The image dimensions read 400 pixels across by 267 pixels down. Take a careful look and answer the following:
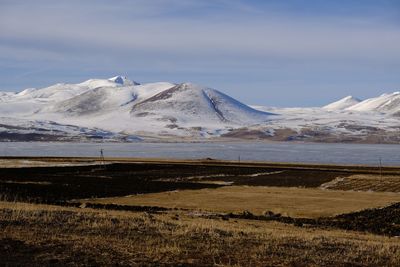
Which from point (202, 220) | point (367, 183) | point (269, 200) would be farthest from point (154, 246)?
Result: point (367, 183)

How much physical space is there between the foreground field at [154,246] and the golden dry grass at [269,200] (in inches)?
680

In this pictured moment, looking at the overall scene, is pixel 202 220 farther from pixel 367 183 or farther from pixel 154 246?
pixel 367 183

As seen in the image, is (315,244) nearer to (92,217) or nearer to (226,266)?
(226,266)

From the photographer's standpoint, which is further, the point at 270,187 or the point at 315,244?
the point at 270,187

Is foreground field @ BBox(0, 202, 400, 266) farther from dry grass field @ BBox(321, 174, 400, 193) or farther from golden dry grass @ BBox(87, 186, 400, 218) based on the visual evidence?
dry grass field @ BBox(321, 174, 400, 193)

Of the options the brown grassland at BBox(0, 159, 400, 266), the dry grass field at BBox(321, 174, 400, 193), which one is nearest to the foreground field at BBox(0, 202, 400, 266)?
the brown grassland at BBox(0, 159, 400, 266)

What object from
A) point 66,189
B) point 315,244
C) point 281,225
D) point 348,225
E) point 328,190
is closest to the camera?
point 315,244

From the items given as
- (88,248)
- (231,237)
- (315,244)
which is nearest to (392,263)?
(315,244)

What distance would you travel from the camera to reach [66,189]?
4947 cm

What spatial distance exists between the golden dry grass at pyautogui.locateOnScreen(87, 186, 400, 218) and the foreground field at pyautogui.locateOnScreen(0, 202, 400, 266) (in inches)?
680

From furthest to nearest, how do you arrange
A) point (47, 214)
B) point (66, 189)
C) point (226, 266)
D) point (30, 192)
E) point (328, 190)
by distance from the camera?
point (328, 190) → point (66, 189) → point (30, 192) → point (47, 214) → point (226, 266)

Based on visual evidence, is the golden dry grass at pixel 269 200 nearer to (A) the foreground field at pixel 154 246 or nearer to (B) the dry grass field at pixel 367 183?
(B) the dry grass field at pixel 367 183

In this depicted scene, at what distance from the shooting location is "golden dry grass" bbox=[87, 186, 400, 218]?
40.2m

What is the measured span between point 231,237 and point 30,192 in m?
28.4
